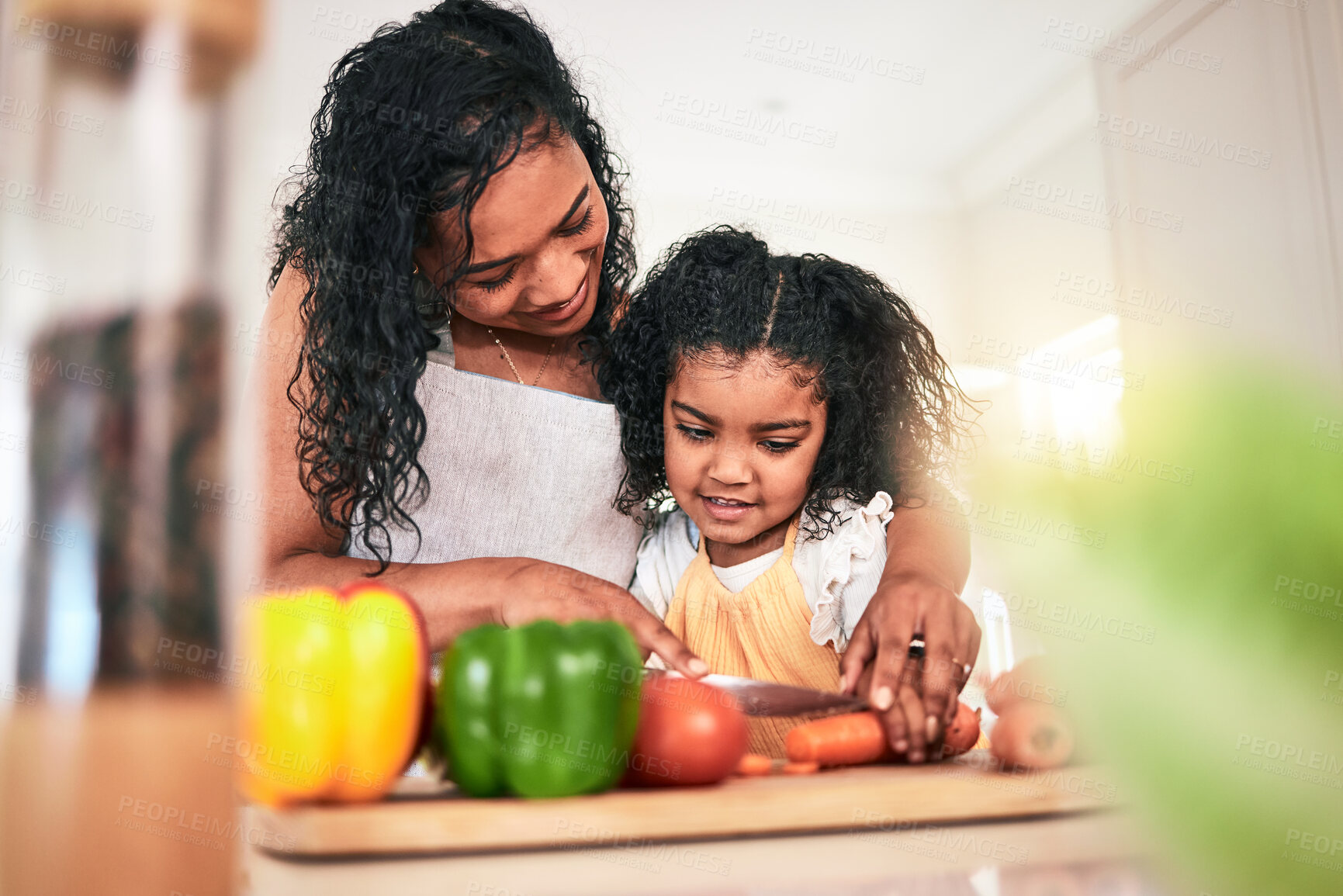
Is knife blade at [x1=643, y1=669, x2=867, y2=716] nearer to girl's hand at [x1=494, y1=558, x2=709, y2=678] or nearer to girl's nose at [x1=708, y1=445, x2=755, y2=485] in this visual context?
girl's hand at [x1=494, y1=558, x2=709, y2=678]

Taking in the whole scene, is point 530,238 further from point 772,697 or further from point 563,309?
point 772,697

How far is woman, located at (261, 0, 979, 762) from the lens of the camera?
1.74 feet

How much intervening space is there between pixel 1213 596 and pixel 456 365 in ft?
2.06

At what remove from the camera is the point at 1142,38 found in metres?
0.81

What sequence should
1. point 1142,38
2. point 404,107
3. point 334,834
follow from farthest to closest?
point 1142,38, point 404,107, point 334,834

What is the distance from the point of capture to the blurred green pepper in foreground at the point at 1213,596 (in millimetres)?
135

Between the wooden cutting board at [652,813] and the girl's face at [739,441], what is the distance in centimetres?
29

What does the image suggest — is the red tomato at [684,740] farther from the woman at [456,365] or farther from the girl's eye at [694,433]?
the girl's eye at [694,433]

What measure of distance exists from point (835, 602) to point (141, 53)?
1.96ft

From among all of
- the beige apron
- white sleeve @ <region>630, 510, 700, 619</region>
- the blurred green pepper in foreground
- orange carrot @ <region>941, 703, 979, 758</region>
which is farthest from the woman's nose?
the blurred green pepper in foreground

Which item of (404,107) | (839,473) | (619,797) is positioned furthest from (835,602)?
(404,107)

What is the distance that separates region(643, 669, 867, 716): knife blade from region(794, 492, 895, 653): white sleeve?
228 millimetres

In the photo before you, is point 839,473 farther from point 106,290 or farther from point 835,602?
point 106,290

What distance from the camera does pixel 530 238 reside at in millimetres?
581
